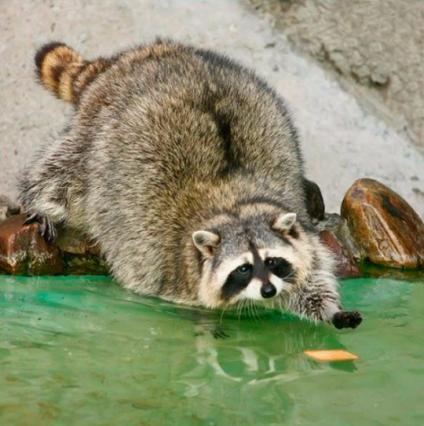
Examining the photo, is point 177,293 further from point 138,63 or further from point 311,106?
point 311,106

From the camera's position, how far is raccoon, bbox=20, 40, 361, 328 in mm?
5805

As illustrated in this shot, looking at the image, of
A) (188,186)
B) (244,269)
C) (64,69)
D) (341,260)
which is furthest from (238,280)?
(64,69)

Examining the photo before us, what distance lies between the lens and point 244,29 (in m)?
8.83

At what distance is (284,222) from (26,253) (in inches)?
68.6

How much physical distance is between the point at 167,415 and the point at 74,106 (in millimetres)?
3550

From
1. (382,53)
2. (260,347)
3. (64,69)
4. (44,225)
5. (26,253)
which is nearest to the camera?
(260,347)

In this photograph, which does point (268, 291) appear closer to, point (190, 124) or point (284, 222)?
point (284, 222)

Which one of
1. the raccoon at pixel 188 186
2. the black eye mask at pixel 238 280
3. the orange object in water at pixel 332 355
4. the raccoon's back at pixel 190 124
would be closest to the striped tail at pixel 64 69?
the raccoon at pixel 188 186

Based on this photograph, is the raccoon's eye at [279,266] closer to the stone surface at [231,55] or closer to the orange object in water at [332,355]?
the orange object in water at [332,355]

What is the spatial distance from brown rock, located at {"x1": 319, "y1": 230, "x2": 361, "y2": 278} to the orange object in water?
1.57m

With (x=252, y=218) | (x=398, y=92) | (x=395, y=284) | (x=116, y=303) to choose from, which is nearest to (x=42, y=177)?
(x=116, y=303)

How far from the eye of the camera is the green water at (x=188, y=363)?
430 centimetres

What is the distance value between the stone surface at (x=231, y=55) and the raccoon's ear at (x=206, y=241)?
2.34 m

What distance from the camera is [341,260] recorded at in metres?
6.87
